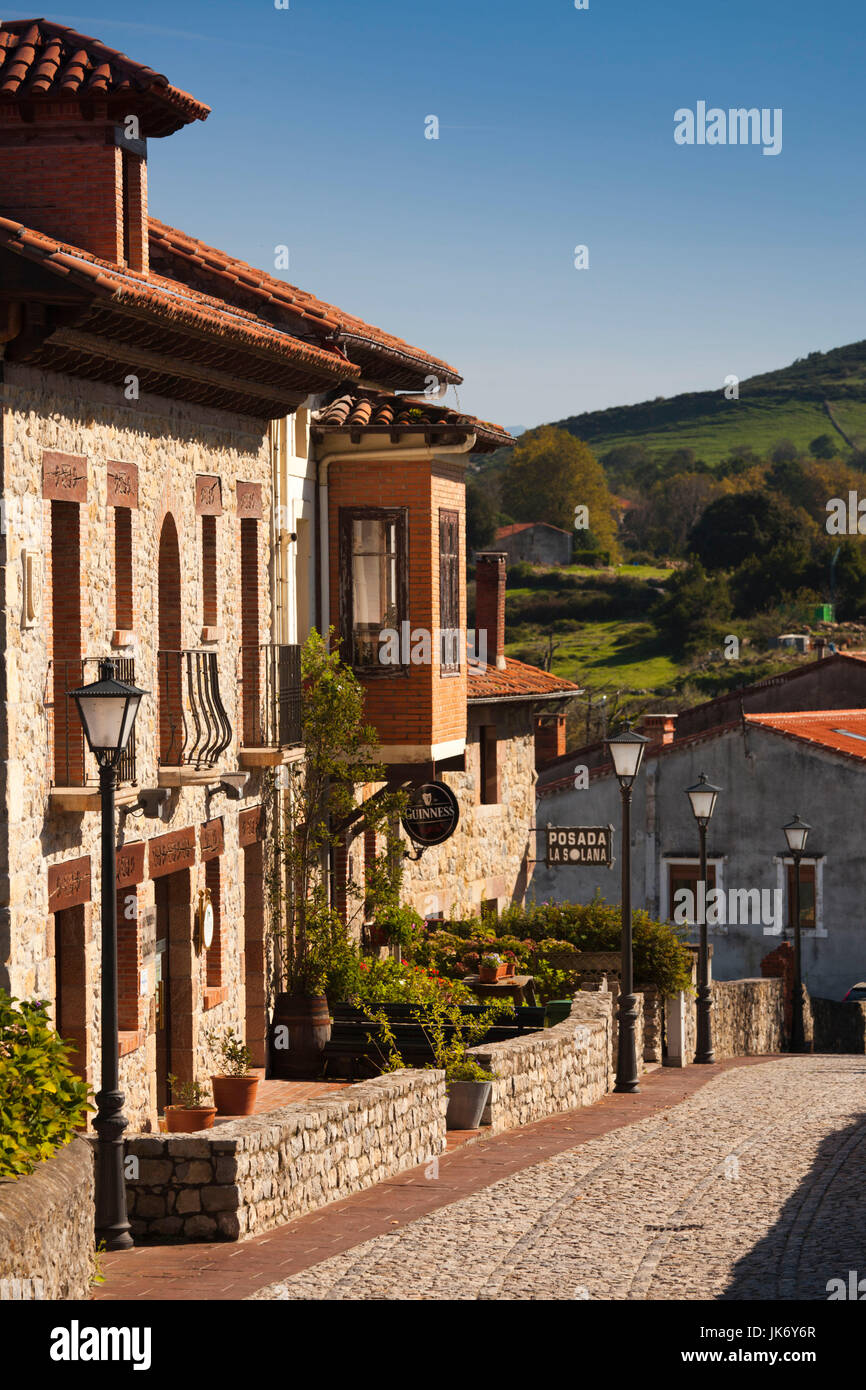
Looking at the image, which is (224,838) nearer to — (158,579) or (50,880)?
(158,579)

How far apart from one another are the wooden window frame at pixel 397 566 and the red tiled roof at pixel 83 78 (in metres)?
5.62

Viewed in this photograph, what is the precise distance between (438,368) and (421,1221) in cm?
1337

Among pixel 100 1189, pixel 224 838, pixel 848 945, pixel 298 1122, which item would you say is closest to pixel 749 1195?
pixel 298 1122

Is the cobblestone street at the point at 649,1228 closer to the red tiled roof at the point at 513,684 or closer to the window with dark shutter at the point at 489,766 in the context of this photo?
the red tiled roof at the point at 513,684

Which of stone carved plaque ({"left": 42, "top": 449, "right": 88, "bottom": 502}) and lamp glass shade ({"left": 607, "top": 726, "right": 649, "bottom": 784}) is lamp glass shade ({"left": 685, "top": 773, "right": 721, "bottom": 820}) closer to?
lamp glass shade ({"left": 607, "top": 726, "right": 649, "bottom": 784})

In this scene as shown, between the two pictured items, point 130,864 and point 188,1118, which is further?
point 130,864

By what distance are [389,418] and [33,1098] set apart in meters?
12.1

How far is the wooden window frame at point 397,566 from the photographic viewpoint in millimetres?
20516

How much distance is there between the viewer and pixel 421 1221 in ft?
41.9

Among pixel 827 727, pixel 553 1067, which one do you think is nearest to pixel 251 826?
pixel 553 1067

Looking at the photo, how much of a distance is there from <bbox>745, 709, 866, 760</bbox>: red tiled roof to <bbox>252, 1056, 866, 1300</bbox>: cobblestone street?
19.8 m

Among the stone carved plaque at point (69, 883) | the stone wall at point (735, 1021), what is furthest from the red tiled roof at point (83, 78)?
the stone wall at point (735, 1021)

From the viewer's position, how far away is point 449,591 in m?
21.6

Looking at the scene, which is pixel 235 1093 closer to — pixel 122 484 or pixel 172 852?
pixel 172 852
